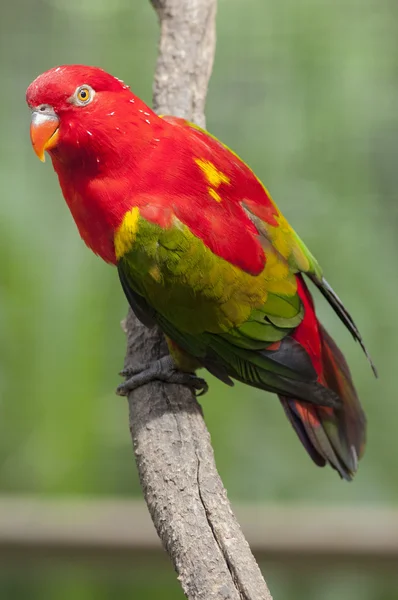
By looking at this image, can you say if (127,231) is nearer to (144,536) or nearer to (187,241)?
(187,241)

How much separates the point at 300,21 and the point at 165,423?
1.57m

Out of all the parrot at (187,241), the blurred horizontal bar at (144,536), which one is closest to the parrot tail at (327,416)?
the parrot at (187,241)

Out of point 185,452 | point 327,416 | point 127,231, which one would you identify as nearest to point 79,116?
point 127,231

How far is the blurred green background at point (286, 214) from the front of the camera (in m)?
2.14

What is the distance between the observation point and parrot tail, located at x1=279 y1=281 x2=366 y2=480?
1352 mm

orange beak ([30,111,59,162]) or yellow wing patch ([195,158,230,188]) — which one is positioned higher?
orange beak ([30,111,59,162])

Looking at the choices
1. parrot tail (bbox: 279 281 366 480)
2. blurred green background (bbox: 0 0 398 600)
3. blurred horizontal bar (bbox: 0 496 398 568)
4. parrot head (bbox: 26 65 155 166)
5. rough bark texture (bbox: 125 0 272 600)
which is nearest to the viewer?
rough bark texture (bbox: 125 0 272 600)

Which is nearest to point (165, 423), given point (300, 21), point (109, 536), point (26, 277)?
point (109, 536)

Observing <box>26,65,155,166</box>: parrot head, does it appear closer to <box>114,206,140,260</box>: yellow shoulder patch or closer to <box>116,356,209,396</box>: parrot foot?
<box>114,206,140,260</box>: yellow shoulder patch

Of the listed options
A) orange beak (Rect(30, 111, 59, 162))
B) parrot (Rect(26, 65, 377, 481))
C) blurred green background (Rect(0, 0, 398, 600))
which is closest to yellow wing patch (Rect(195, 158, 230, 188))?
parrot (Rect(26, 65, 377, 481))

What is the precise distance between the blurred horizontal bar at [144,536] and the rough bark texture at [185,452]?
0.73 meters

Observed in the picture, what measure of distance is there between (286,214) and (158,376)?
1.09 meters

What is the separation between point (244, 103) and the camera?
2.26 metres

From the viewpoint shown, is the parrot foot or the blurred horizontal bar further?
the blurred horizontal bar
